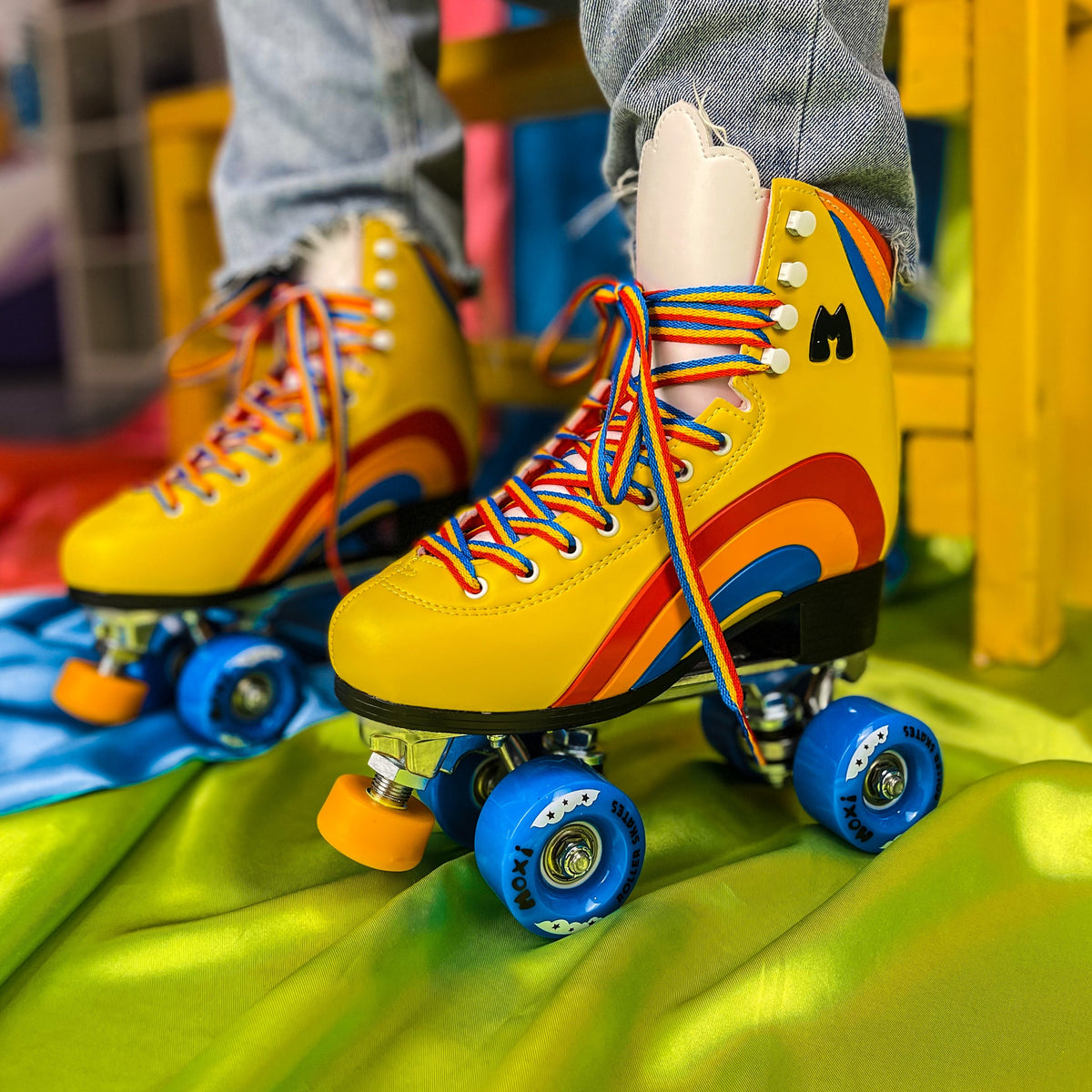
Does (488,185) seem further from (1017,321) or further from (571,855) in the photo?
(571,855)

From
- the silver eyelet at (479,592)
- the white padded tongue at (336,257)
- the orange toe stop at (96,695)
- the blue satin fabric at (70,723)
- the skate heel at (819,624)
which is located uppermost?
the white padded tongue at (336,257)

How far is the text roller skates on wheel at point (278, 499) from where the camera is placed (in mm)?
762

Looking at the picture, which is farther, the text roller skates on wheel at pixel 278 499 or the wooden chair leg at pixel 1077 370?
the wooden chair leg at pixel 1077 370

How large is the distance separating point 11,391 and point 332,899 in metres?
A: 3.72

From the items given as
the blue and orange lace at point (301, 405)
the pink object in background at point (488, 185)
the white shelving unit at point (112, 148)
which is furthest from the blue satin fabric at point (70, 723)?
the white shelving unit at point (112, 148)

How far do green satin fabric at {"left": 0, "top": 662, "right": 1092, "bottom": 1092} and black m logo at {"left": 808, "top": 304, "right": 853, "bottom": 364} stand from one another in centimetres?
25

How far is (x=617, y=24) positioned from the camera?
1.94ft

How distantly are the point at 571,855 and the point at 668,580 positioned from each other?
0.15 m

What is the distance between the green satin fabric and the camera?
17.1 inches

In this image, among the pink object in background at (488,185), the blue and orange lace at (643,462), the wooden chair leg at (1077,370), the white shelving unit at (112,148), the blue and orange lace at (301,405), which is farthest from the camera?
the white shelving unit at (112,148)

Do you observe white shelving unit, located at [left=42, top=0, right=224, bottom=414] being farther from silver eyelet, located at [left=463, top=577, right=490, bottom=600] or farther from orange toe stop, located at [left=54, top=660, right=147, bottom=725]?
silver eyelet, located at [left=463, top=577, right=490, bottom=600]

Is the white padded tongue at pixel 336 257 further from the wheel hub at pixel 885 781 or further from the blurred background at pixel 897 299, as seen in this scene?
the wheel hub at pixel 885 781

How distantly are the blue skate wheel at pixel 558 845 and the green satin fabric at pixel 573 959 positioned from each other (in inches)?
0.6

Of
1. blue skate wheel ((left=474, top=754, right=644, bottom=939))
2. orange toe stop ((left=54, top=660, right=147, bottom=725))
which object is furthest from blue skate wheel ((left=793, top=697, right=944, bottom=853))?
orange toe stop ((left=54, top=660, right=147, bottom=725))
